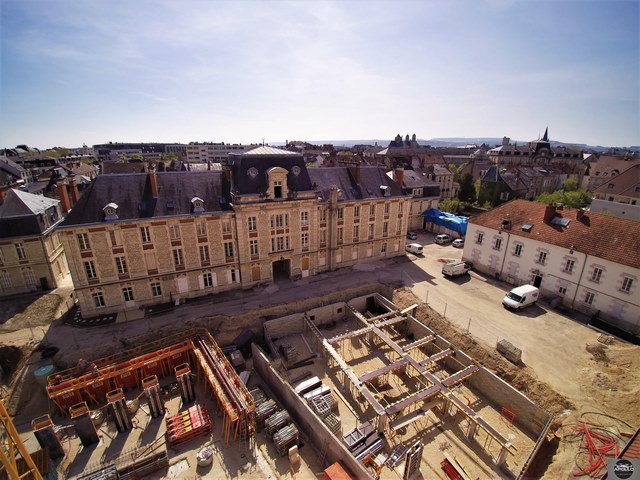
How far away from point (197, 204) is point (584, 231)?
40.4 meters

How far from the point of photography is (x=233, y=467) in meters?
21.1

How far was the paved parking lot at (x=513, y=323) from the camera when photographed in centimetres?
2589

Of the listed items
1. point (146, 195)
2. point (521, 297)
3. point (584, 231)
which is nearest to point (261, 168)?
point (146, 195)

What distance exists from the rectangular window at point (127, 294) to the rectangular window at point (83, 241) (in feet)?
17.4

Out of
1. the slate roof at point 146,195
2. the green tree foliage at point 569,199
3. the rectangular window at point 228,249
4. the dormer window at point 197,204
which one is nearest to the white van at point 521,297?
the rectangular window at point 228,249

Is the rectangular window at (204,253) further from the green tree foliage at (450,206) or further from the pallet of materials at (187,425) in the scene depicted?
the green tree foliage at (450,206)

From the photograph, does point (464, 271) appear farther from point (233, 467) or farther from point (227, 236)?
point (233, 467)

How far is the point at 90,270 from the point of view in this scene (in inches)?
1202

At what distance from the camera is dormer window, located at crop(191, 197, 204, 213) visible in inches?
1292

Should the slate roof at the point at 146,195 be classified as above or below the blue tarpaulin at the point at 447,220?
above

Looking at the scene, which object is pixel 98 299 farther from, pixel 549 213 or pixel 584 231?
pixel 584 231

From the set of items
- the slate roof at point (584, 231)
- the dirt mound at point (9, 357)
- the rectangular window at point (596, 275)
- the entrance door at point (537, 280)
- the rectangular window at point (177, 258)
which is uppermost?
the slate roof at point (584, 231)

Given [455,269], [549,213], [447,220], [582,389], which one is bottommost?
[582,389]

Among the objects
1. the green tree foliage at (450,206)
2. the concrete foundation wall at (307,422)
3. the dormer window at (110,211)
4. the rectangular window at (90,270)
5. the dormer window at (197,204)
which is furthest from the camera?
the green tree foliage at (450,206)
